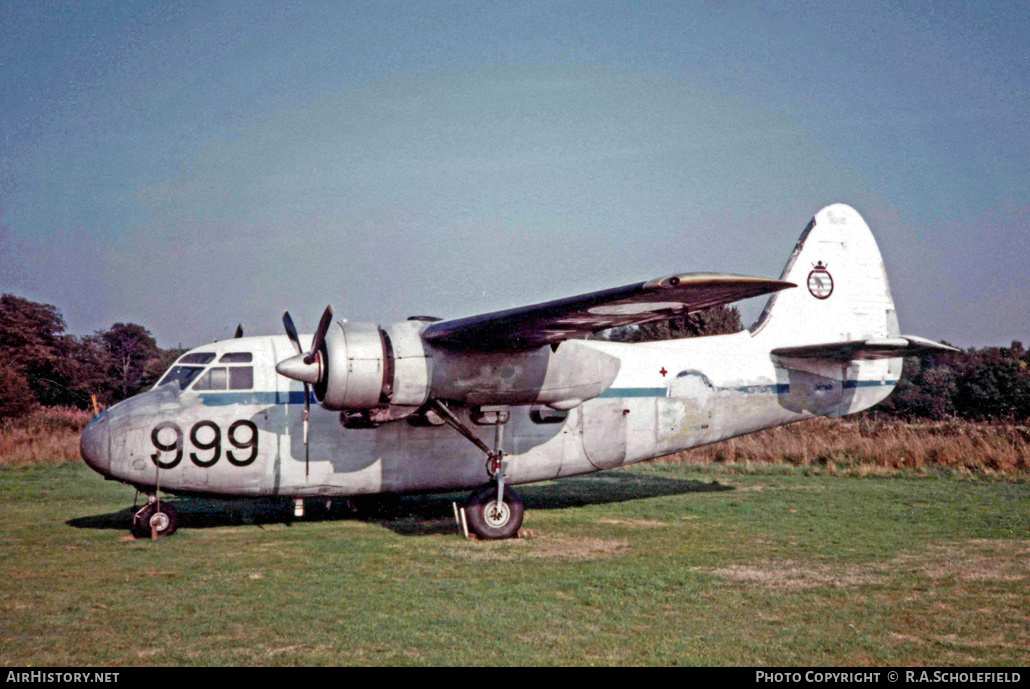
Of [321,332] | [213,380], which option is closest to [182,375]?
[213,380]

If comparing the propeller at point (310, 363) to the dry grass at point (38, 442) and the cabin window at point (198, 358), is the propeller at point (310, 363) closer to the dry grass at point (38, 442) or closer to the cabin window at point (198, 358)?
the cabin window at point (198, 358)

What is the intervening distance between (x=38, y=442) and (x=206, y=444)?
18022 millimetres

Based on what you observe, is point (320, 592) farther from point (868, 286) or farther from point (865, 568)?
point (868, 286)

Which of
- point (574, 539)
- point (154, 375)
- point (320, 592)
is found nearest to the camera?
point (320, 592)

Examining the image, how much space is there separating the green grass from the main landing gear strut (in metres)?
0.36

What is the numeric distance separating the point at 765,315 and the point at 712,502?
3757mm

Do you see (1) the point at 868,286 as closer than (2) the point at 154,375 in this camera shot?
Yes

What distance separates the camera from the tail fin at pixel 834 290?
15805mm

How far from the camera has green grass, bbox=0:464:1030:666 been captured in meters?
6.84

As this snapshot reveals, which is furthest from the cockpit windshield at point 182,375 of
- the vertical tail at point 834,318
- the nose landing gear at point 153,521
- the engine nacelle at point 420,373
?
the vertical tail at point 834,318

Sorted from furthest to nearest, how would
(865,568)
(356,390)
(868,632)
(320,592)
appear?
(356,390), (865,568), (320,592), (868,632)

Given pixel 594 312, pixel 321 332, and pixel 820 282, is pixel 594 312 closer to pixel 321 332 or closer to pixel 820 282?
pixel 321 332
